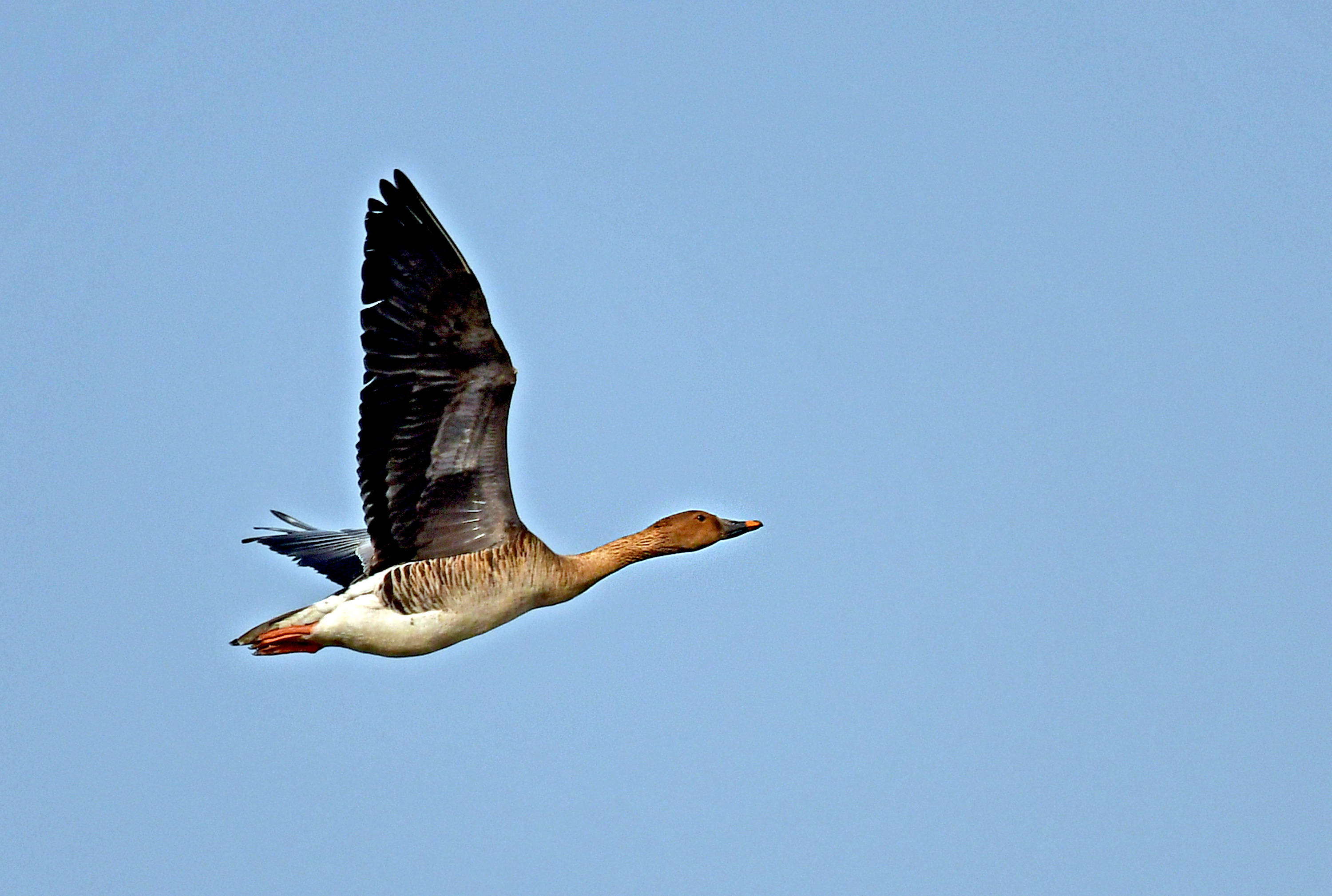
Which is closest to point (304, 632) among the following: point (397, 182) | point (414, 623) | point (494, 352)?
point (414, 623)

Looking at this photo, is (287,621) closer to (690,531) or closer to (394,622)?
(394,622)

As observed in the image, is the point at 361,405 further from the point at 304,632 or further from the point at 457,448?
the point at 304,632

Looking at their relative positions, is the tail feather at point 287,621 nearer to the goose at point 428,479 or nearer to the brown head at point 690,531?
the goose at point 428,479

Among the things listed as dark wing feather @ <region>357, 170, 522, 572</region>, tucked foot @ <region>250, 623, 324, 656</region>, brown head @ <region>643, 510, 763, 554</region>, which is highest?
dark wing feather @ <region>357, 170, 522, 572</region>

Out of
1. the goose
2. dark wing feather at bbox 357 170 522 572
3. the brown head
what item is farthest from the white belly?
the brown head

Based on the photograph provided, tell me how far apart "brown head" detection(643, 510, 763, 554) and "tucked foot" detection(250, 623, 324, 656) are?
11.8ft

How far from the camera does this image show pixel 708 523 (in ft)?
59.9

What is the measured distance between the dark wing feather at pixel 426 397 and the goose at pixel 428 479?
0.04 feet

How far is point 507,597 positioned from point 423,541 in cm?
94

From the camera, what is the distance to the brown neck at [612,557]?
685 inches

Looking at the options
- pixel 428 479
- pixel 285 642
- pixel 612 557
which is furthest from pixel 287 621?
pixel 612 557

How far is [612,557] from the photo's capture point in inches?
700

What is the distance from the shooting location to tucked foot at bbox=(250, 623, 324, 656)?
16562 millimetres

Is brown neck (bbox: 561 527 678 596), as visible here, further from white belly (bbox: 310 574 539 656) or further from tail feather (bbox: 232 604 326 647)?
tail feather (bbox: 232 604 326 647)
